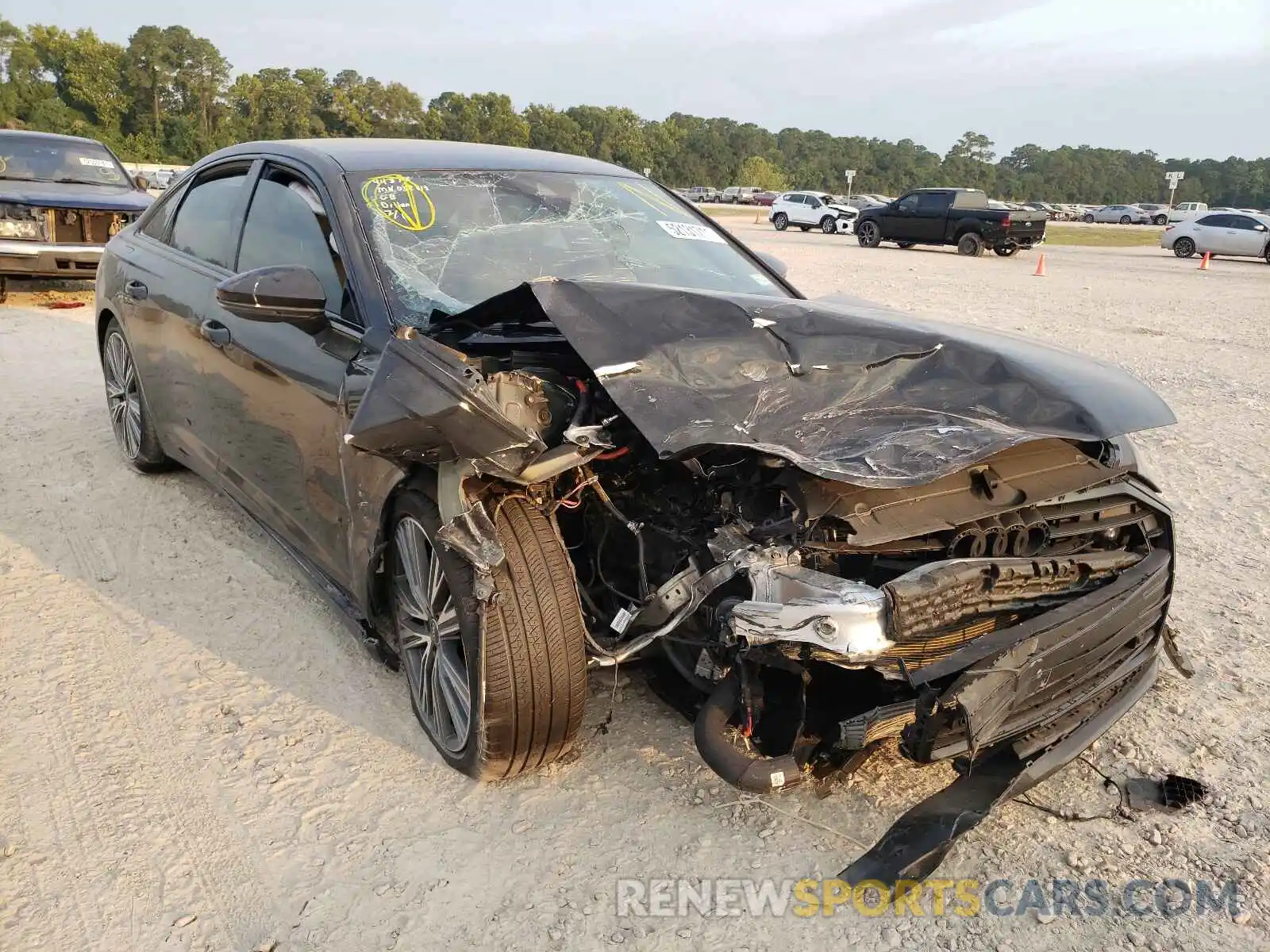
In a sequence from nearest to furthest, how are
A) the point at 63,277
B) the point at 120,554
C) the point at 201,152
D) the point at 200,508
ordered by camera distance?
the point at 120,554
the point at 200,508
the point at 63,277
the point at 201,152

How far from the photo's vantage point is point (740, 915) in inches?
91.1

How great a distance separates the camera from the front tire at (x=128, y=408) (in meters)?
5.05

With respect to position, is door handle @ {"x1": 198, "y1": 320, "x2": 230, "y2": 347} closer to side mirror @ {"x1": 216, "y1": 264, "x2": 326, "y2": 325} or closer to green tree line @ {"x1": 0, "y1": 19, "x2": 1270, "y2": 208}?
side mirror @ {"x1": 216, "y1": 264, "x2": 326, "y2": 325}

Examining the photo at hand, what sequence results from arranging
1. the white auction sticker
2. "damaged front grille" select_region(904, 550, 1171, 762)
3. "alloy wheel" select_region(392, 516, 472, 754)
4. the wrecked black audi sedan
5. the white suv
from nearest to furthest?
"damaged front grille" select_region(904, 550, 1171, 762)
the wrecked black audi sedan
"alloy wheel" select_region(392, 516, 472, 754)
the white auction sticker
the white suv

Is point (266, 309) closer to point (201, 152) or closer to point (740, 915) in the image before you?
point (740, 915)

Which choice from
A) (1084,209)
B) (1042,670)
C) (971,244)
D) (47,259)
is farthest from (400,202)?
(1084,209)

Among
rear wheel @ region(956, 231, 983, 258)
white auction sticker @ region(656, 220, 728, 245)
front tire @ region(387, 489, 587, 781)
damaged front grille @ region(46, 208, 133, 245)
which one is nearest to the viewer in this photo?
front tire @ region(387, 489, 587, 781)

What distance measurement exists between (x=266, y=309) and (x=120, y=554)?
1.90 meters

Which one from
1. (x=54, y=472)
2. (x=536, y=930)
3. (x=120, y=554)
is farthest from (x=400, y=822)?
(x=54, y=472)

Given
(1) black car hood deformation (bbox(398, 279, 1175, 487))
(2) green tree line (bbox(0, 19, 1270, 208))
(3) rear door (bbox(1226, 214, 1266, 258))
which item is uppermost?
(2) green tree line (bbox(0, 19, 1270, 208))

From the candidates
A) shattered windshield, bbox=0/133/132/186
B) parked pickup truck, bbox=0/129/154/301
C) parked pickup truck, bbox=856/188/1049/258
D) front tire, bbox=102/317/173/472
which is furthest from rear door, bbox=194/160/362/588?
parked pickup truck, bbox=856/188/1049/258

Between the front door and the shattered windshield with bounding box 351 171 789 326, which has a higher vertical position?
the front door

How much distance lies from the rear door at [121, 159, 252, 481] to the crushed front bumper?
20.4 ft

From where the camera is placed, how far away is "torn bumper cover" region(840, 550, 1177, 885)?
2.23 metres
